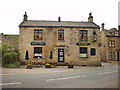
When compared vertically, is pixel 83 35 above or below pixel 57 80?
above

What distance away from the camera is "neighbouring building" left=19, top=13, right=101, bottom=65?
875 inches

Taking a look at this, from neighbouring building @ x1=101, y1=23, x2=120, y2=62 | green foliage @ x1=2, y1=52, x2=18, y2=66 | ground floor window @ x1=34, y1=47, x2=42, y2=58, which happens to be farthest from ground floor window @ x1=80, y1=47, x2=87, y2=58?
neighbouring building @ x1=101, y1=23, x2=120, y2=62

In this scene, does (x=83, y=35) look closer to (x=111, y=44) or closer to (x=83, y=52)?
(x=83, y=52)

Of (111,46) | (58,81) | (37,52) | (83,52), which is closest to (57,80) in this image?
(58,81)

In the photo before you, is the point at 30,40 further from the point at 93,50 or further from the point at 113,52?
the point at 113,52

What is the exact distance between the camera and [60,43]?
2283 cm

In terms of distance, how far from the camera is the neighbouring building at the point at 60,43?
22.2m

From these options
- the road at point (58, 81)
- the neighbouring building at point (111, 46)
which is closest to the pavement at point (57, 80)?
the road at point (58, 81)

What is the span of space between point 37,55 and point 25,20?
7897 mm

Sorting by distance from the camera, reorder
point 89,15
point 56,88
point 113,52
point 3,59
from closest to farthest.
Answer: point 56,88
point 3,59
point 89,15
point 113,52

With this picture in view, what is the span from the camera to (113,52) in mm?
33906

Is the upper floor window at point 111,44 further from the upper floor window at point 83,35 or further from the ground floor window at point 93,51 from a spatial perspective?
the upper floor window at point 83,35

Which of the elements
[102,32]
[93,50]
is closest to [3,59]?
[93,50]

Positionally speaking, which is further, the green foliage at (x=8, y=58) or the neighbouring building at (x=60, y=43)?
the neighbouring building at (x=60, y=43)
